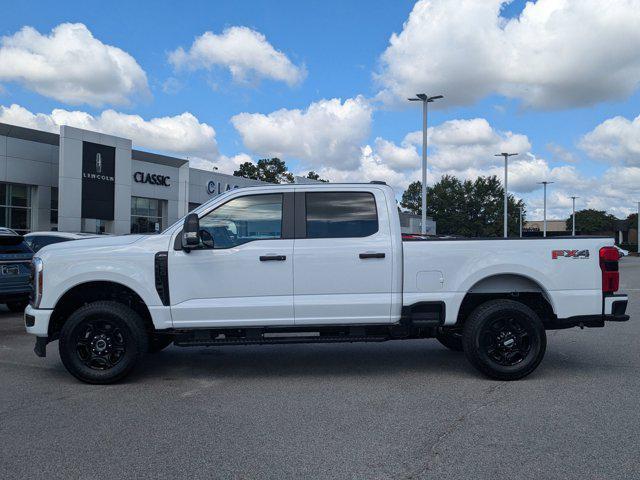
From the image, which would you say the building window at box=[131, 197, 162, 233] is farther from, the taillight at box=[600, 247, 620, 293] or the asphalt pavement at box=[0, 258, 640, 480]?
the taillight at box=[600, 247, 620, 293]

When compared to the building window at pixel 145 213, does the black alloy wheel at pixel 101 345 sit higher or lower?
lower

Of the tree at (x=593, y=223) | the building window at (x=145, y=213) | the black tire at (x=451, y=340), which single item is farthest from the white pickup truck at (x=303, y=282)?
the tree at (x=593, y=223)

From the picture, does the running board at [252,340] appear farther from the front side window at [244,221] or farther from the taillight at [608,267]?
the taillight at [608,267]

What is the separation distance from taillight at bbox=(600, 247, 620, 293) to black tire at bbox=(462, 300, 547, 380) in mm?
816

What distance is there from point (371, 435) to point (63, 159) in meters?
25.8

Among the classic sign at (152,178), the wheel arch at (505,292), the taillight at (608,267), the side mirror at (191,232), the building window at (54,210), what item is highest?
the classic sign at (152,178)

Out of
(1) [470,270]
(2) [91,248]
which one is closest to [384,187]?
(1) [470,270]

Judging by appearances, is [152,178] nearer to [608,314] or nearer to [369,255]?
[369,255]

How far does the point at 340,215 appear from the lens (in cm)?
628

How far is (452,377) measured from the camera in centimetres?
645

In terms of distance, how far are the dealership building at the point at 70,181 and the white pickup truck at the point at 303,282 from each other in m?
22.7

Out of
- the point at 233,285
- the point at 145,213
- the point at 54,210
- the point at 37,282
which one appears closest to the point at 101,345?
the point at 37,282

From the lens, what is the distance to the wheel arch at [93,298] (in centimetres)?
616

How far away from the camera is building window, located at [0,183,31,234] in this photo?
26.2m
